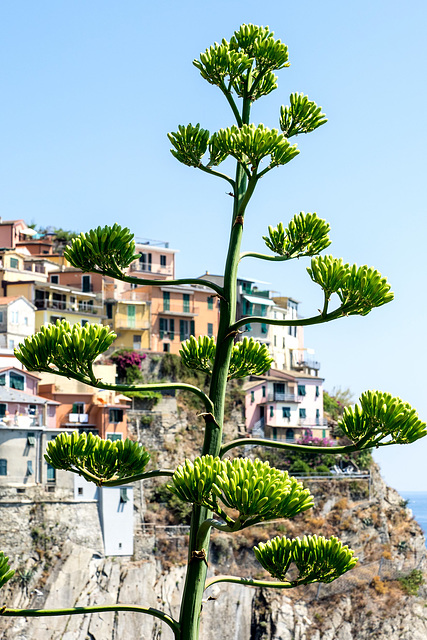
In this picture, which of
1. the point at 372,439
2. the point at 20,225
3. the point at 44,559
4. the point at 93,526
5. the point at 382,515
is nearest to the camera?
the point at 372,439

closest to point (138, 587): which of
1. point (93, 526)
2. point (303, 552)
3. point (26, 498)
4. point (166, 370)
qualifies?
point (93, 526)

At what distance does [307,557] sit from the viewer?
703cm

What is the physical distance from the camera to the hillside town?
1751 inches

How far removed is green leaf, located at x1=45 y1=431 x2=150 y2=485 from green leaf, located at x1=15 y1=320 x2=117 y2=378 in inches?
24.6

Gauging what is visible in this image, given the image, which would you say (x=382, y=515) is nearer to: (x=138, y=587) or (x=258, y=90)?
(x=138, y=587)

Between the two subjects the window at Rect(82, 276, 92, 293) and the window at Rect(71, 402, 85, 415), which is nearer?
the window at Rect(71, 402, 85, 415)

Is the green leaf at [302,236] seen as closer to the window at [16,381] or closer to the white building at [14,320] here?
the window at [16,381]

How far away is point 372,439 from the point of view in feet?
22.7

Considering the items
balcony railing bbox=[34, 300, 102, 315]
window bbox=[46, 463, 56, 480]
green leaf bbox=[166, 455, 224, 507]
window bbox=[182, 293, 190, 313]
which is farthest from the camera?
window bbox=[182, 293, 190, 313]

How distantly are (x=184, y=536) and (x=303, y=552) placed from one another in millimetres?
41811

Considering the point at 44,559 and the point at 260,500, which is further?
the point at 44,559

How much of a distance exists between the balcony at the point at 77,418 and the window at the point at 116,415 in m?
1.39

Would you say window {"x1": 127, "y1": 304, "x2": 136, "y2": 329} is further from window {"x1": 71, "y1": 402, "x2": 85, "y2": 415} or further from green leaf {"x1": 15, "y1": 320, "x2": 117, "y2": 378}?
green leaf {"x1": 15, "y1": 320, "x2": 117, "y2": 378}

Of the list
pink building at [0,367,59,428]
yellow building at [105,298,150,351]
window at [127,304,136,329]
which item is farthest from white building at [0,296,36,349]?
window at [127,304,136,329]
